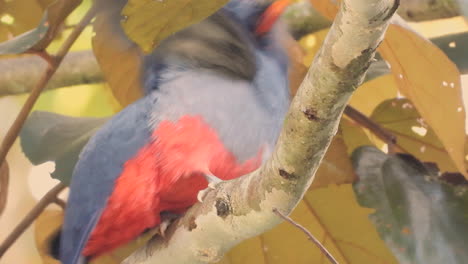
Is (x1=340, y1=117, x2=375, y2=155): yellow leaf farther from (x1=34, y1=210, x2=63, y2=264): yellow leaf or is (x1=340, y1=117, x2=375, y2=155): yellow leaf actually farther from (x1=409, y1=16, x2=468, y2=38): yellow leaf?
(x1=34, y1=210, x2=63, y2=264): yellow leaf

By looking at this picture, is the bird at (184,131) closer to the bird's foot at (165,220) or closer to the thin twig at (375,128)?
the bird's foot at (165,220)

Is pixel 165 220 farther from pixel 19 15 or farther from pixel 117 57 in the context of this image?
pixel 19 15

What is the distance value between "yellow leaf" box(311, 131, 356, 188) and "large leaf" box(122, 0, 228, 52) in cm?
21

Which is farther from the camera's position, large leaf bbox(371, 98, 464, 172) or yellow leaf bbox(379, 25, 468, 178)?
large leaf bbox(371, 98, 464, 172)

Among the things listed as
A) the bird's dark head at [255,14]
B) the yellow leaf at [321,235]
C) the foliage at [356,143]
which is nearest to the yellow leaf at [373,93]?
the foliage at [356,143]

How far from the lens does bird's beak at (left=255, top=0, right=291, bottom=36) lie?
1.79ft

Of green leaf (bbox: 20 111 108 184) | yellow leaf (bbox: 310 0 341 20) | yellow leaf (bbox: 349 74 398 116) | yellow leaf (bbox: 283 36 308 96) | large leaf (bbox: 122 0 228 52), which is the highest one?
large leaf (bbox: 122 0 228 52)

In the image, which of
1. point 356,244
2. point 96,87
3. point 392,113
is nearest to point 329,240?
point 356,244

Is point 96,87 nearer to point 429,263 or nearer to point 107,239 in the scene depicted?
point 107,239

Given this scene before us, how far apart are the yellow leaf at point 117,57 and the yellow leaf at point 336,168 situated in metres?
0.16

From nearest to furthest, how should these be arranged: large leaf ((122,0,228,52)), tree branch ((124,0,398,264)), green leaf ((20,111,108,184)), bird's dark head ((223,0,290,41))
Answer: tree branch ((124,0,398,264)) → large leaf ((122,0,228,52)) → bird's dark head ((223,0,290,41)) → green leaf ((20,111,108,184))

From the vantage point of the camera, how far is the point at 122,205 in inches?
20.1

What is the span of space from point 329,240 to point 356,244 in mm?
24

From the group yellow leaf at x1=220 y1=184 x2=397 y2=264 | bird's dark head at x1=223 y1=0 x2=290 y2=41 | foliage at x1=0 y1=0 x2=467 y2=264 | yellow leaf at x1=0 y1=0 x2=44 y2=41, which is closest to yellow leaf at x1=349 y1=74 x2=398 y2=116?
foliage at x1=0 y1=0 x2=467 y2=264
